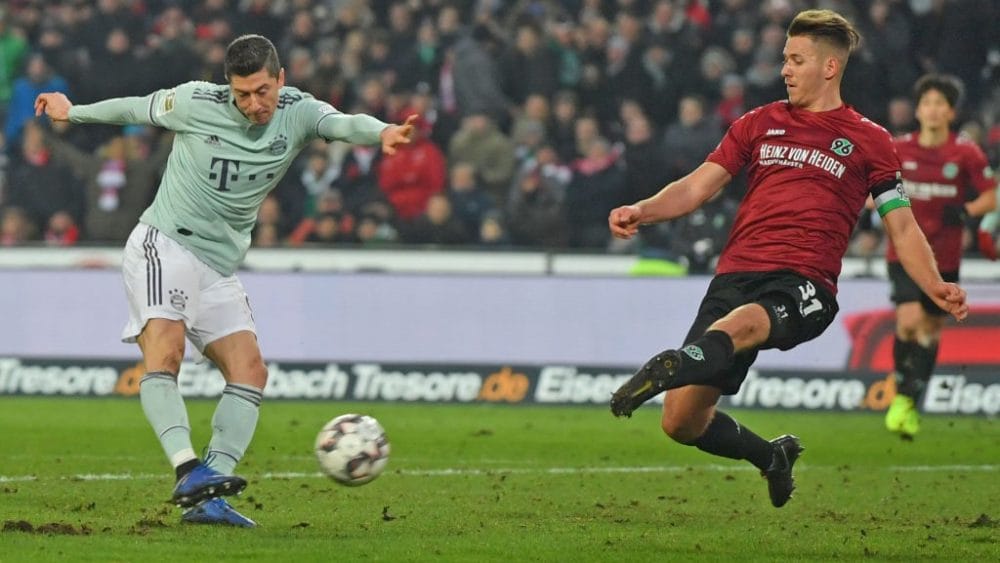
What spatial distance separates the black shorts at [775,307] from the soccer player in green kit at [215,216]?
1.75 metres

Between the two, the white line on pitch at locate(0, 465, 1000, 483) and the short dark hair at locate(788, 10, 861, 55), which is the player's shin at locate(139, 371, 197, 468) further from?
the short dark hair at locate(788, 10, 861, 55)

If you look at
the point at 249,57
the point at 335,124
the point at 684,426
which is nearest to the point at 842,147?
the point at 684,426

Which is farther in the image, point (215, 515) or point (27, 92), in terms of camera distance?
point (27, 92)

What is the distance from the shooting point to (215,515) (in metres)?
7.70

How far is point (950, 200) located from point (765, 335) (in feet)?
20.2

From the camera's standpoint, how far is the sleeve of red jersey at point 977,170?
42.7 ft

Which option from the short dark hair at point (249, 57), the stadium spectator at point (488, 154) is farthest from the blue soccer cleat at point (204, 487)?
the stadium spectator at point (488, 154)

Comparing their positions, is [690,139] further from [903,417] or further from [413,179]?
[903,417]

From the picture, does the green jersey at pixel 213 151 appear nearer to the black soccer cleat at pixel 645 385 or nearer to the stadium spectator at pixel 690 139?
the black soccer cleat at pixel 645 385

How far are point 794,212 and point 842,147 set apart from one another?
0.38m

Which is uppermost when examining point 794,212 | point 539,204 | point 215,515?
point 794,212

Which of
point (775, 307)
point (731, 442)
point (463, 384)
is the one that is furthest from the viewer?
point (463, 384)

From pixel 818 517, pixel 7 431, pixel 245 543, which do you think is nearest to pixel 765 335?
pixel 818 517

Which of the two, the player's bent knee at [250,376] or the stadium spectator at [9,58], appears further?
the stadium spectator at [9,58]
